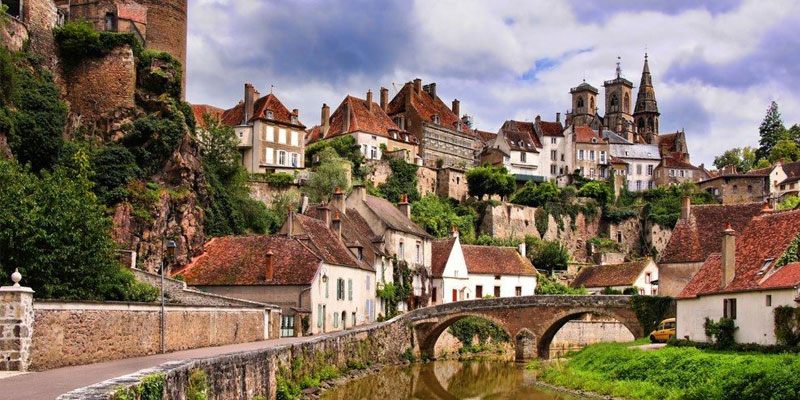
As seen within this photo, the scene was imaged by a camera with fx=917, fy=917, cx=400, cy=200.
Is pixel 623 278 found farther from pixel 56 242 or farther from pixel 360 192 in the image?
pixel 56 242

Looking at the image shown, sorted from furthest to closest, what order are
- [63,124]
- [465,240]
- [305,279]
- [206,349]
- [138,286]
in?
[465,240] < [63,124] < [305,279] < [138,286] < [206,349]

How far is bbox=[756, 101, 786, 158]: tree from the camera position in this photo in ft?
375

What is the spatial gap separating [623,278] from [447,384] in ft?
81.7

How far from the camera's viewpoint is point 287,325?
36.3 meters

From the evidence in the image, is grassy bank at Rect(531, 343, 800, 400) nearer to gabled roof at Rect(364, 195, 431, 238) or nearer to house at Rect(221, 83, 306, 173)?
gabled roof at Rect(364, 195, 431, 238)

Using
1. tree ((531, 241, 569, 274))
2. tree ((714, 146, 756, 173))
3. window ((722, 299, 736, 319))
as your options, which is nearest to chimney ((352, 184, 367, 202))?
window ((722, 299, 736, 319))

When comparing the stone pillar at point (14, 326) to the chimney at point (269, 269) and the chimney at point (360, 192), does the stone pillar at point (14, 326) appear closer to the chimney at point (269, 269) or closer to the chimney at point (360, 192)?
the chimney at point (269, 269)

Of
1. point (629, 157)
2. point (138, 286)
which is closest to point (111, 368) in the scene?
point (138, 286)

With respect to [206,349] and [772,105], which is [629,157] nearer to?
[772,105]

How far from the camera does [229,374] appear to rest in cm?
2078

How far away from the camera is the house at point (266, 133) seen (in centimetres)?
6738

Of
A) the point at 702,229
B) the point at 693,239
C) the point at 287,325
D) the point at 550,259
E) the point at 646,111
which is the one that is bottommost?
the point at 287,325

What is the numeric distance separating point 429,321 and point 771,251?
2130 centimetres

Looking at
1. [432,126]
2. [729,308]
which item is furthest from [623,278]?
[729,308]
